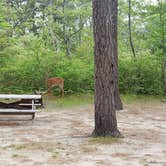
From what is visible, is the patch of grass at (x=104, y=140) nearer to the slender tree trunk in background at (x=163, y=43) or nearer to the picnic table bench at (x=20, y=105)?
the picnic table bench at (x=20, y=105)

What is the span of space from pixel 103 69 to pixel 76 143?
1.33 m

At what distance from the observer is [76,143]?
6164 millimetres

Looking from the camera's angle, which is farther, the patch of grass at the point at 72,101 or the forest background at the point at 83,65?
the forest background at the point at 83,65

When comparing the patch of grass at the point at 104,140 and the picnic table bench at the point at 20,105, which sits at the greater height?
the picnic table bench at the point at 20,105

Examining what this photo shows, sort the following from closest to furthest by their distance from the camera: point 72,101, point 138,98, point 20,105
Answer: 1. point 20,105
2. point 72,101
3. point 138,98

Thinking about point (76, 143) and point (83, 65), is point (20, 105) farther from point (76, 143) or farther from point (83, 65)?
point (83, 65)

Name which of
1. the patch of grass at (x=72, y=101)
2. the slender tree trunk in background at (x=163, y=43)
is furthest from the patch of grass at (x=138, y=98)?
the patch of grass at (x=72, y=101)

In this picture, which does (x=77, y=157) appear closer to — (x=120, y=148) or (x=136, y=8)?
(x=120, y=148)

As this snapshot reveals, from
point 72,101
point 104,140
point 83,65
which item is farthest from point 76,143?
point 83,65

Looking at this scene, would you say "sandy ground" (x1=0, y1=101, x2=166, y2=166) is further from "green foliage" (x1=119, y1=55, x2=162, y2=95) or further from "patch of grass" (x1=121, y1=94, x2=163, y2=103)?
"green foliage" (x1=119, y1=55, x2=162, y2=95)

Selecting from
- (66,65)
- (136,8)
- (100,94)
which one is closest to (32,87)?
(66,65)

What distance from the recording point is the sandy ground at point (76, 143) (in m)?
5.03

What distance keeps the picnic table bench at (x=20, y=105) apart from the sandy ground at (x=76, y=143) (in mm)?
271

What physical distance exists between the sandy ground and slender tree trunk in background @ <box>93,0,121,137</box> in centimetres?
34
